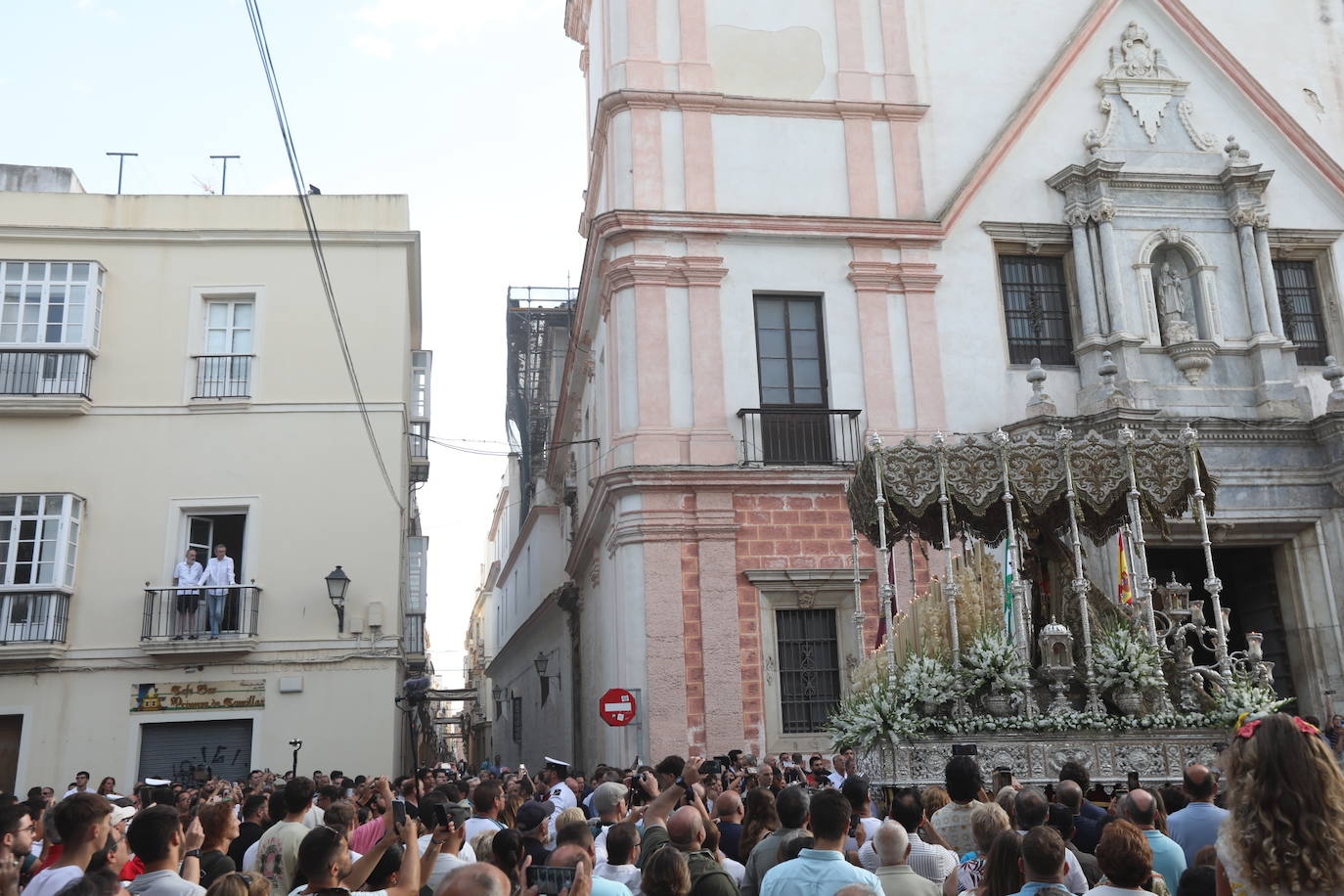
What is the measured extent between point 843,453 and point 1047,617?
5617 millimetres

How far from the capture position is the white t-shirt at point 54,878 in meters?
5.51

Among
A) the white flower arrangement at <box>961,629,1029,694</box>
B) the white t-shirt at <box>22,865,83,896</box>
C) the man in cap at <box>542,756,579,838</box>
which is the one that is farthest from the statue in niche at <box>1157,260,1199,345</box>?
the white t-shirt at <box>22,865,83,896</box>

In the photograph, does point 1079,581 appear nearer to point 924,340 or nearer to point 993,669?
point 993,669

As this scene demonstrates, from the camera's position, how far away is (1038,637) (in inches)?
503

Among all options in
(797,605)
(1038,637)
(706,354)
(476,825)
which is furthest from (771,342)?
(476,825)

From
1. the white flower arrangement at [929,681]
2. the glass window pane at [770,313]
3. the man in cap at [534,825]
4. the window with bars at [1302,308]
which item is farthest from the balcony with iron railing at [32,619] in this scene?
the window with bars at [1302,308]

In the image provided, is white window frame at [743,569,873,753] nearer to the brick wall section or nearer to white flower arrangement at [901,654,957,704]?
the brick wall section

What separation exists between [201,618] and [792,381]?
32.0 feet

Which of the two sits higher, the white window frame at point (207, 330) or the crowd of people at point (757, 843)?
the white window frame at point (207, 330)

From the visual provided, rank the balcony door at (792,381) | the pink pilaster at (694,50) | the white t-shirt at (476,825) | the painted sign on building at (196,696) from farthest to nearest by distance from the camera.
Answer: the pink pilaster at (694,50)
the balcony door at (792,381)
the painted sign on building at (196,696)
the white t-shirt at (476,825)

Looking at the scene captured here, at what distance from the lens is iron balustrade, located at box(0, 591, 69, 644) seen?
18078 mm

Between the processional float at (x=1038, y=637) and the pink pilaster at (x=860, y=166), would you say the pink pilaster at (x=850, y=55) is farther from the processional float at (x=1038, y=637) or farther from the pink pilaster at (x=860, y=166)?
the processional float at (x=1038, y=637)

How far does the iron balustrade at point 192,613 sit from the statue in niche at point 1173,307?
15.1 m

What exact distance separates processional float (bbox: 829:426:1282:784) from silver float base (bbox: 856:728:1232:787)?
0.01m
